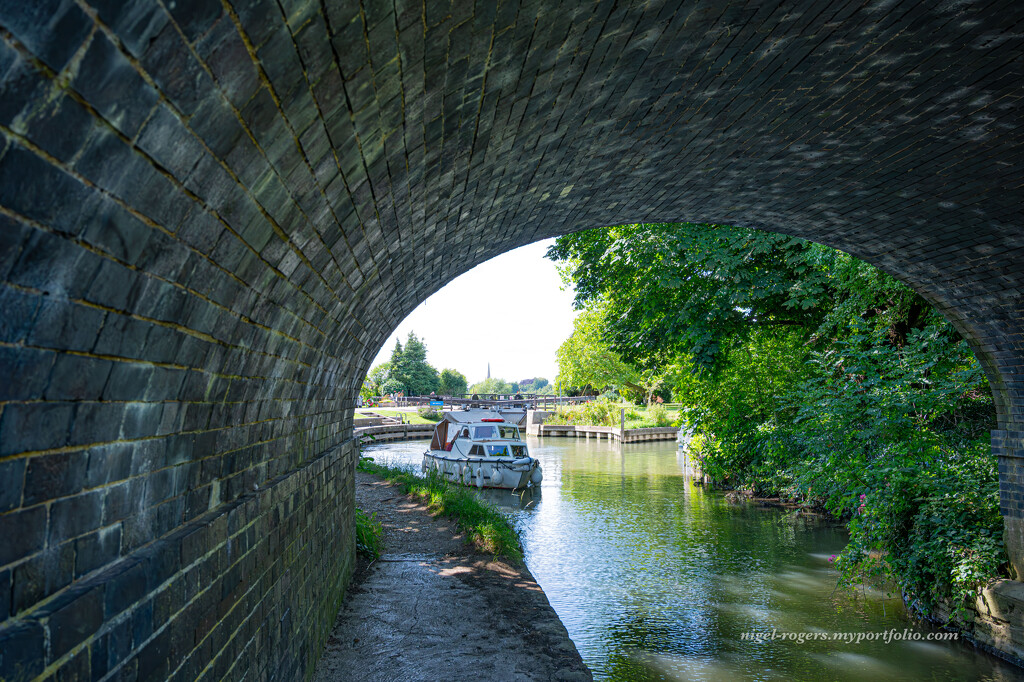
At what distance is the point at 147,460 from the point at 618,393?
60.0m

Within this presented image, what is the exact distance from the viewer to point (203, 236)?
8.67 ft

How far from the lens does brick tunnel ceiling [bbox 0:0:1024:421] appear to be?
1.80 m

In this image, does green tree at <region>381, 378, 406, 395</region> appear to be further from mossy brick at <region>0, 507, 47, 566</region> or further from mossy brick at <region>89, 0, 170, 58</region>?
mossy brick at <region>89, 0, 170, 58</region>

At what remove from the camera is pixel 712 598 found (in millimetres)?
11547

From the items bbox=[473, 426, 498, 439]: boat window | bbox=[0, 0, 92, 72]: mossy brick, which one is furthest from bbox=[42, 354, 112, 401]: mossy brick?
bbox=[473, 426, 498, 439]: boat window

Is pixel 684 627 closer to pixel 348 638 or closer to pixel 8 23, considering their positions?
pixel 348 638

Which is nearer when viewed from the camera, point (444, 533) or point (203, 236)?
point (203, 236)

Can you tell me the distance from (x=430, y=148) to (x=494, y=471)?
761 inches

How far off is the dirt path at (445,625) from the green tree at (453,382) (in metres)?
82.8

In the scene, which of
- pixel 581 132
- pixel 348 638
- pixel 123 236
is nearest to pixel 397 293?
pixel 581 132

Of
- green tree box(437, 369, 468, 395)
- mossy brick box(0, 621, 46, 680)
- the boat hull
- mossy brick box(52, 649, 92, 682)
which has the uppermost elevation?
green tree box(437, 369, 468, 395)

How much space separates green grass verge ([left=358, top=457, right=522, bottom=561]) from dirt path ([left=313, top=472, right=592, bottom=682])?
459mm

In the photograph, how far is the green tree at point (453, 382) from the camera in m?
97.1

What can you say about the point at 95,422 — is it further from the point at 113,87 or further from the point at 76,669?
the point at 113,87
